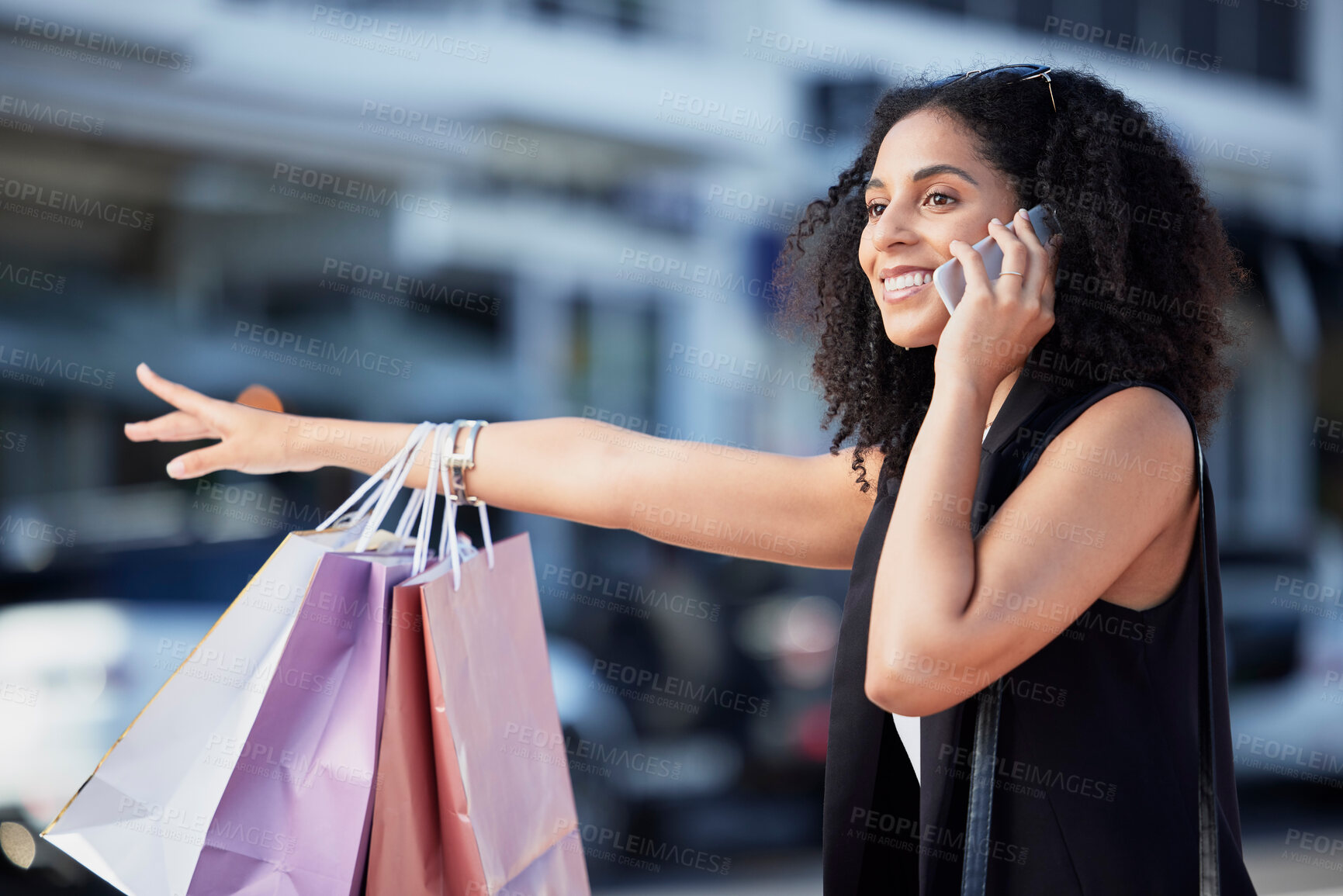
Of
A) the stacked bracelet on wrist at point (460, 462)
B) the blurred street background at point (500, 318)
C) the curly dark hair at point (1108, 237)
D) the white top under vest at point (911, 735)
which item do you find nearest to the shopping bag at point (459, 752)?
the stacked bracelet on wrist at point (460, 462)

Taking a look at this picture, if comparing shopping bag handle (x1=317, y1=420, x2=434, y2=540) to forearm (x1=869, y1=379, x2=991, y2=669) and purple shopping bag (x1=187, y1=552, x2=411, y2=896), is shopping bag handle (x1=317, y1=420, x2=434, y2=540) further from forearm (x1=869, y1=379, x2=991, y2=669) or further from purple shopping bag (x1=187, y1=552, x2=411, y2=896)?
forearm (x1=869, y1=379, x2=991, y2=669)

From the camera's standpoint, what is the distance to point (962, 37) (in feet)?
38.3

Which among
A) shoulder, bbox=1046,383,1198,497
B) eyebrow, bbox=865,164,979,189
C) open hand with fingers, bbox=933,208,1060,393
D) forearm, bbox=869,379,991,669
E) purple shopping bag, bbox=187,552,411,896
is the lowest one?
purple shopping bag, bbox=187,552,411,896

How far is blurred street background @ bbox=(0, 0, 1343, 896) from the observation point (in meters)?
5.54

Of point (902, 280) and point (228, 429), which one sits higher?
point (902, 280)

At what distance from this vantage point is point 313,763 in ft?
4.44

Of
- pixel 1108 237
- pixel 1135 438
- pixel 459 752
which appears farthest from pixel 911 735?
pixel 1108 237

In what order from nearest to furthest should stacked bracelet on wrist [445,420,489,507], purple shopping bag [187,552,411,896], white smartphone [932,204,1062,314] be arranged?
purple shopping bag [187,552,411,896] → white smartphone [932,204,1062,314] → stacked bracelet on wrist [445,420,489,507]

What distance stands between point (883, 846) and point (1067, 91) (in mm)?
1080

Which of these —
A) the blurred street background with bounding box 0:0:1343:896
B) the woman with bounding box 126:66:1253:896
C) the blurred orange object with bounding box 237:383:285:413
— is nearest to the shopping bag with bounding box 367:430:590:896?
the woman with bounding box 126:66:1253:896

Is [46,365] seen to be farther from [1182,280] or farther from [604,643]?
[1182,280]

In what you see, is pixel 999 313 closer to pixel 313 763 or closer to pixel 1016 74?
pixel 1016 74

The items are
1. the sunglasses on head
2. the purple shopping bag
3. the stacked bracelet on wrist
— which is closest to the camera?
the purple shopping bag

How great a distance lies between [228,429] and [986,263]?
1172mm
